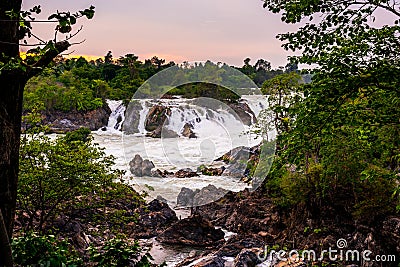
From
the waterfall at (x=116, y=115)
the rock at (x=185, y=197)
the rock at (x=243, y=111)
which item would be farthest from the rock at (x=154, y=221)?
the waterfall at (x=116, y=115)

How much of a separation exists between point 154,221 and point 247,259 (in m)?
3.95

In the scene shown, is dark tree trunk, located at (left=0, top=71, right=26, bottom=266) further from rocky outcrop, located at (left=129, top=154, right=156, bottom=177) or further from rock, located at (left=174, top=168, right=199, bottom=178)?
rocky outcrop, located at (left=129, top=154, right=156, bottom=177)

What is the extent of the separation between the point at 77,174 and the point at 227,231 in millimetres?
4805

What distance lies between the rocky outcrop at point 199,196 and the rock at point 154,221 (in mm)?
1255

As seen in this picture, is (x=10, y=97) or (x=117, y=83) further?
(x=117, y=83)

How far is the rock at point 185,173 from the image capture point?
1534 cm

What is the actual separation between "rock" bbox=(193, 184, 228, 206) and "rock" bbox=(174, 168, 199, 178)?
2428 millimetres

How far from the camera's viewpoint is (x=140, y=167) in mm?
16016

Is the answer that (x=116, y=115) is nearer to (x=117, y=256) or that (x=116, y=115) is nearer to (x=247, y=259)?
(x=247, y=259)

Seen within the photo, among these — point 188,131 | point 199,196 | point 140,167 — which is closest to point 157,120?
point 188,131

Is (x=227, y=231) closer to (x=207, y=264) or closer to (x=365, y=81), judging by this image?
(x=207, y=264)

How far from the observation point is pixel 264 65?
38594 millimetres

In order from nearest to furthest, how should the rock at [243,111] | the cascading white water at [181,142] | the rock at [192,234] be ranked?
the rock at [192,234]
the cascading white water at [181,142]
the rock at [243,111]

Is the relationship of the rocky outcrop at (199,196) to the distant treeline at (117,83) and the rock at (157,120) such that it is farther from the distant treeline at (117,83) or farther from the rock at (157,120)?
the rock at (157,120)
